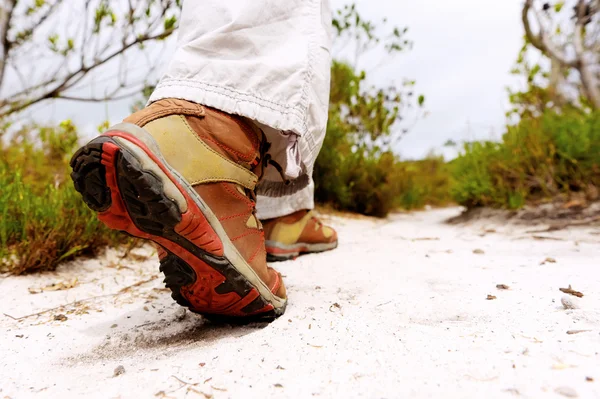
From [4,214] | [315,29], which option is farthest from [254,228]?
[4,214]

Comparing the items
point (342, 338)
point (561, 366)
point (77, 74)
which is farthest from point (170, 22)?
point (561, 366)

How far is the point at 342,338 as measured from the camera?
2.78 feet

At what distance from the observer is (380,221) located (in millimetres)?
3510

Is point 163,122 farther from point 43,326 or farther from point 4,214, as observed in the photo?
point 4,214

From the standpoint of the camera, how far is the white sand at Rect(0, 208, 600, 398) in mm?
667

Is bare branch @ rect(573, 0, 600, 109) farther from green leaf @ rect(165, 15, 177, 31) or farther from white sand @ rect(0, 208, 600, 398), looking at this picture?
green leaf @ rect(165, 15, 177, 31)

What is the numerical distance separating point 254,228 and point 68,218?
99 cm

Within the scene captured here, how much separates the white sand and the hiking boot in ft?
0.51

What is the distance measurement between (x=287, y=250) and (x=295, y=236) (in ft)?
0.25

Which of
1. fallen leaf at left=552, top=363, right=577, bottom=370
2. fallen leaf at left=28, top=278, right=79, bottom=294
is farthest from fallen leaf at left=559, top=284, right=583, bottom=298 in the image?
fallen leaf at left=28, top=278, right=79, bottom=294

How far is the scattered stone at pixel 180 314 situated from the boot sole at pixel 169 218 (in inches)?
6.8

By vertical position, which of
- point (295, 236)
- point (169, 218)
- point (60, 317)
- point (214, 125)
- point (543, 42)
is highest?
point (543, 42)

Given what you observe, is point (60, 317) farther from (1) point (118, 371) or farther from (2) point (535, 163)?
(2) point (535, 163)

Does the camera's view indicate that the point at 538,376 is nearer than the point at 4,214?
Yes
